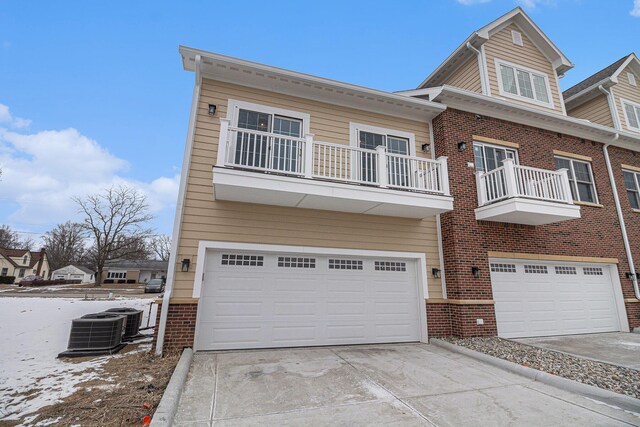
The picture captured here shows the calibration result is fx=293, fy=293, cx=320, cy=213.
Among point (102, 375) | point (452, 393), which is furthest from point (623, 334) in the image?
point (102, 375)

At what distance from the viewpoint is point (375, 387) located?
165 inches

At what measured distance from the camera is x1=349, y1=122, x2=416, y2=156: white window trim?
7.83 metres

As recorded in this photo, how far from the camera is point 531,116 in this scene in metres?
9.09

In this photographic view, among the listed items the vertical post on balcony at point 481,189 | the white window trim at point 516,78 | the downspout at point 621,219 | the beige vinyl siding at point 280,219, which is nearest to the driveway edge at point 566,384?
the beige vinyl siding at point 280,219

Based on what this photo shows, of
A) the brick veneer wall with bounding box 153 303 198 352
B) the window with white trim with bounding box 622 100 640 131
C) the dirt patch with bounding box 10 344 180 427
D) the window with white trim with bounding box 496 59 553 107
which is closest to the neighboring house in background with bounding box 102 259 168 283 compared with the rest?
the brick veneer wall with bounding box 153 303 198 352

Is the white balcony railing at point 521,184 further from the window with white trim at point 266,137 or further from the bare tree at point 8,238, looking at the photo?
the bare tree at point 8,238

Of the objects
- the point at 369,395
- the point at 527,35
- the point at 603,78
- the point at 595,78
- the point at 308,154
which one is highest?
the point at 527,35

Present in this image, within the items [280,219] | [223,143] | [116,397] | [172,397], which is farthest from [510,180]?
[116,397]

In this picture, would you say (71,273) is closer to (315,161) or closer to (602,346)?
(315,161)

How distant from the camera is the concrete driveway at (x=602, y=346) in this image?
229 inches

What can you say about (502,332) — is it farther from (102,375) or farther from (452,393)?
(102,375)

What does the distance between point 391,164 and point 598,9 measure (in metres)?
13.9

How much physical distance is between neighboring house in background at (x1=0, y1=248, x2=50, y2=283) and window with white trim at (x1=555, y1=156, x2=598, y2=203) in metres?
68.8

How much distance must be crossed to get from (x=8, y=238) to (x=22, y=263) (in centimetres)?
870
